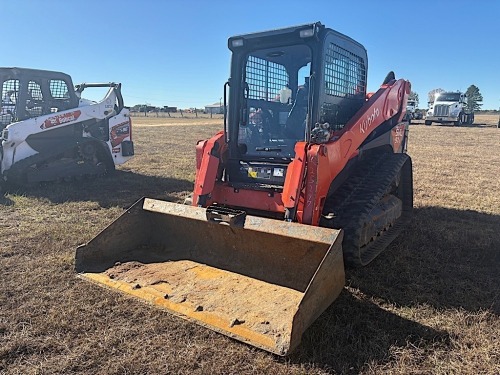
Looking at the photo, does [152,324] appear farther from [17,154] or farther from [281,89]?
[17,154]

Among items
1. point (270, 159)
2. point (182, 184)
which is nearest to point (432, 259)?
point (270, 159)

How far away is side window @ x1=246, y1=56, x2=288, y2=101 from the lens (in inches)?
197

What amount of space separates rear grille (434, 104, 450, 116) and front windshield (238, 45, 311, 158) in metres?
29.4

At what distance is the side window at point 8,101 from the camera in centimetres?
880

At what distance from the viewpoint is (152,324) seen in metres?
3.32

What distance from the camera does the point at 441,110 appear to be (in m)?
31.1

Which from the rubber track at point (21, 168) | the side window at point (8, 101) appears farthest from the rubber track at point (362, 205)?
the side window at point (8, 101)

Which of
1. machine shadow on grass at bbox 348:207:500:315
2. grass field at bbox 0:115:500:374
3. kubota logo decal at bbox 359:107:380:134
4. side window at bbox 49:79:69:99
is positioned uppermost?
side window at bbox 49:79:69:99

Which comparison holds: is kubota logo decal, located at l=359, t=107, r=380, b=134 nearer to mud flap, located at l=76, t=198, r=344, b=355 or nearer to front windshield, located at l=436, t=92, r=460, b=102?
mud flap, located at l=76, t=198, r=344, b=355

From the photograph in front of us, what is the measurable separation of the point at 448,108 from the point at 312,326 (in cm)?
3135

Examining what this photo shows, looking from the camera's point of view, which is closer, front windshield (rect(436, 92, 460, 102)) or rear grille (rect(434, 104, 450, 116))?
front windshield (rect(436, 92, 460, 102))

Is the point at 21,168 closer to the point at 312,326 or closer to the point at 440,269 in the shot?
the point at 312,326

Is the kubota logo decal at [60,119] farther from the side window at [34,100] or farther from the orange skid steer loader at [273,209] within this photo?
the orange skid steer loader at [273,209]

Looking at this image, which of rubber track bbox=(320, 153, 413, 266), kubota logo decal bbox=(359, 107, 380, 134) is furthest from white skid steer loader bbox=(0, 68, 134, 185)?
kubota logo decal bbox=(359, 107, 380, 134)
